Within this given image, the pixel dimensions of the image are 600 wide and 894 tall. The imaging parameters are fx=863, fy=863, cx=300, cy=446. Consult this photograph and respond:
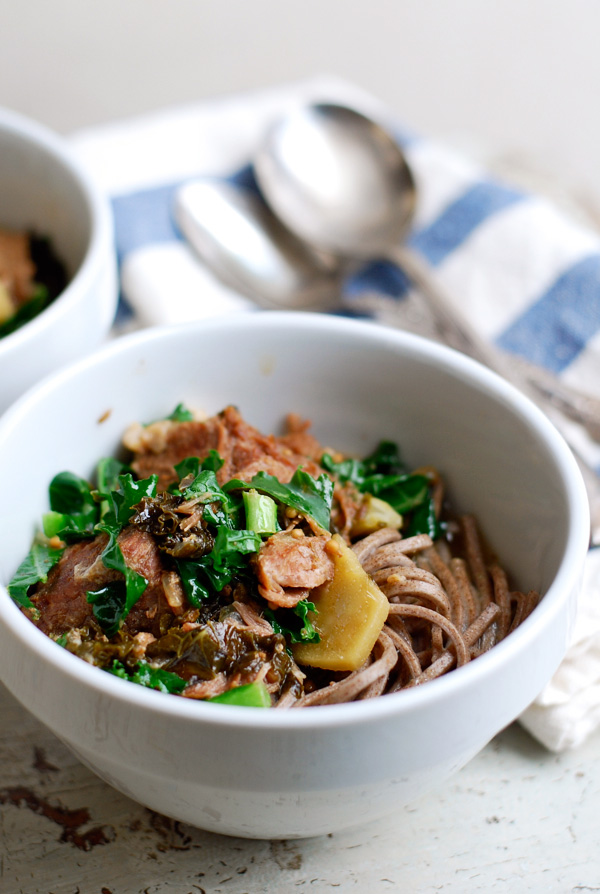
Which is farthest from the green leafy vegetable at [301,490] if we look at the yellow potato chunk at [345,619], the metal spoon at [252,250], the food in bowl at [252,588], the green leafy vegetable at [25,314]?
the metal spoon at [252,250]

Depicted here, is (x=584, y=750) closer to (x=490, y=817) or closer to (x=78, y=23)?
(x=490, y=817)

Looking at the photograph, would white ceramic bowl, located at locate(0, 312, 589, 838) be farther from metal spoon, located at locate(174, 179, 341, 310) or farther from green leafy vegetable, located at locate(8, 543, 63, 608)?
metal spoon, located at locate(174, 179, 341, 310)

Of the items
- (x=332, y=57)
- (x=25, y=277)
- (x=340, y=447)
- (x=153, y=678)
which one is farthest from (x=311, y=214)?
(x=332, y=57)

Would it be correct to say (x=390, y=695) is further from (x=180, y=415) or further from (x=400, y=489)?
(x=180, y=415)

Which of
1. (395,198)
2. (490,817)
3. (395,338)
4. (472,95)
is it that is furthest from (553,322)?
(472,95)

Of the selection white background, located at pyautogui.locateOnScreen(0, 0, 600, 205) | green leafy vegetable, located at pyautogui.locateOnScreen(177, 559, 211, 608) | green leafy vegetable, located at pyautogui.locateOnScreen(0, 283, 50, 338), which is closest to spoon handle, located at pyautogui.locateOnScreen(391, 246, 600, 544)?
green leafy vegetable, located at pyautogui.locateOnScreen(177, 559, 211, 608)

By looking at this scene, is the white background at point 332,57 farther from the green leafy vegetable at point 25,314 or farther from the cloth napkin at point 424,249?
the green leafy vegetable at point 25,314
